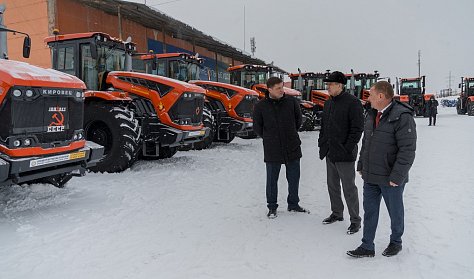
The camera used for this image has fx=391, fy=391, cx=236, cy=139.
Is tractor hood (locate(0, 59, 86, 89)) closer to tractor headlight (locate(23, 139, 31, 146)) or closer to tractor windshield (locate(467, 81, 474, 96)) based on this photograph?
tractor headlight (locate(23, 139, 31, 146))

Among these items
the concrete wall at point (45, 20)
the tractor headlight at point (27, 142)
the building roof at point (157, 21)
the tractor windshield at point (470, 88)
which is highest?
the building roof at point (157, 21)

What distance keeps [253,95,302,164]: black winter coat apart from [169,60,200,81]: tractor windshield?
6180 mm

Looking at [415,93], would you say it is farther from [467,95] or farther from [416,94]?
[467,95]

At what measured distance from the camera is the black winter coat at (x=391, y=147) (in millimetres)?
3117

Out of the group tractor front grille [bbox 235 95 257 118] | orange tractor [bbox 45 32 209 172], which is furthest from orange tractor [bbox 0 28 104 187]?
tractor front grille [bbox 235 95 257 118]

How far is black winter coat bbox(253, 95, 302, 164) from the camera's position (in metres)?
4.51

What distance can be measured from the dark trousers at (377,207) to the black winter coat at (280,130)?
4.08 feet

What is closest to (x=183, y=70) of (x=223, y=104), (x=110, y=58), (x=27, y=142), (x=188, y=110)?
(x=223, y=104)

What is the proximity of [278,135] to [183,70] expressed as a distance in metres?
6.52

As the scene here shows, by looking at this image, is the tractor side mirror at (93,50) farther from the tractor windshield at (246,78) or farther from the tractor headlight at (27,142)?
the tractor windshield at (246,78)

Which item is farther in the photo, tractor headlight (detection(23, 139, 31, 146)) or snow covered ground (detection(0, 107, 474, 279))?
tractor headlight (detection(23, 139, 31, 146))

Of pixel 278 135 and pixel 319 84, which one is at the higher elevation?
pixel 319 84

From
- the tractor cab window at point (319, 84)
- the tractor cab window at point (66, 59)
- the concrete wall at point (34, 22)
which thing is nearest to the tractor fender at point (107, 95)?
the tractor cab window at point (66, 59)

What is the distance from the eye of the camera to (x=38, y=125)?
4.56 metres
